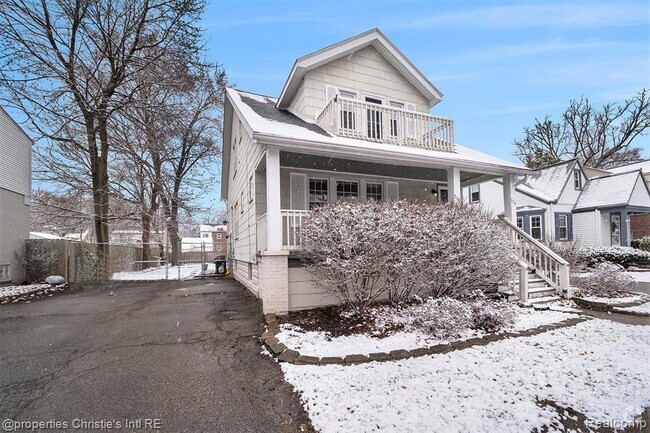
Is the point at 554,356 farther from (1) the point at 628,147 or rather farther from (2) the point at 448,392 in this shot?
(1) the point at 628,147

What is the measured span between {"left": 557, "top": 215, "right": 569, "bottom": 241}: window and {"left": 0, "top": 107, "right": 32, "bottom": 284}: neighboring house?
25.5m

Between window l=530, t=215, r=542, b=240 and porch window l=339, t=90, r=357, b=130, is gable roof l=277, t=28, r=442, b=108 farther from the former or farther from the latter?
window l=530, t=215, r=542, b=240

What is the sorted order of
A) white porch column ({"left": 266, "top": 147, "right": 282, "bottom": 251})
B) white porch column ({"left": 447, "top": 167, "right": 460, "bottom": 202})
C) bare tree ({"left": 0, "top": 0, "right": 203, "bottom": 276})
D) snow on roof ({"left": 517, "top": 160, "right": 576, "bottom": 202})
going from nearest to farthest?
white porch column ({"left": 266, "top": 147, "right": 282, "bottom": 251}) < white porch column ({"left": 447, "top": 167, "right": 460, "bottom": 202}) < bare tree ({"left": 0, "top": 0, "right": 203, "bottom": 276}) < snow on roof ({"left": 517, "top": 160, "right": 576, "bottom": 202})

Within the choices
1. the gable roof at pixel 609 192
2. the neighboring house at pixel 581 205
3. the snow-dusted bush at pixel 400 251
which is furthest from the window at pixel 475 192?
the snow-dusted bush at pixel 400 251

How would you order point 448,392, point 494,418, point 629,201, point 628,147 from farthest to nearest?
point 628,147
point 629,201
point 448,392
point 494,418

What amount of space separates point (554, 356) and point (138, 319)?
7.35 meters

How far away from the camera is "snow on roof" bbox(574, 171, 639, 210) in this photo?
680 inches

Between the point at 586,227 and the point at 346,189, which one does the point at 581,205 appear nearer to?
the point at 586,227

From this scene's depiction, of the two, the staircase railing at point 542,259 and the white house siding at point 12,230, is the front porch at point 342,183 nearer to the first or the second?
the staircase railing at point 542,259

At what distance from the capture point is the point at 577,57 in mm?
7527

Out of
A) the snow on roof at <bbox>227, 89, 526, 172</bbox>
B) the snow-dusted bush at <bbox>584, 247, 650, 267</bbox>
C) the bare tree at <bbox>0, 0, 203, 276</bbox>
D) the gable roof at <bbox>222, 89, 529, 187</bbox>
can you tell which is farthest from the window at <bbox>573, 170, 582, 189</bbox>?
the bare tree at <bbox>0, 0, 203, 276</bbox>

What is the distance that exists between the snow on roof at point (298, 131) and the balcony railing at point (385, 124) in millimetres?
312

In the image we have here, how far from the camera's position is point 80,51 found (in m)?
12.6

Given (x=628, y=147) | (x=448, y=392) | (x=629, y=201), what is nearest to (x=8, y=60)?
(x=448, y=392)
